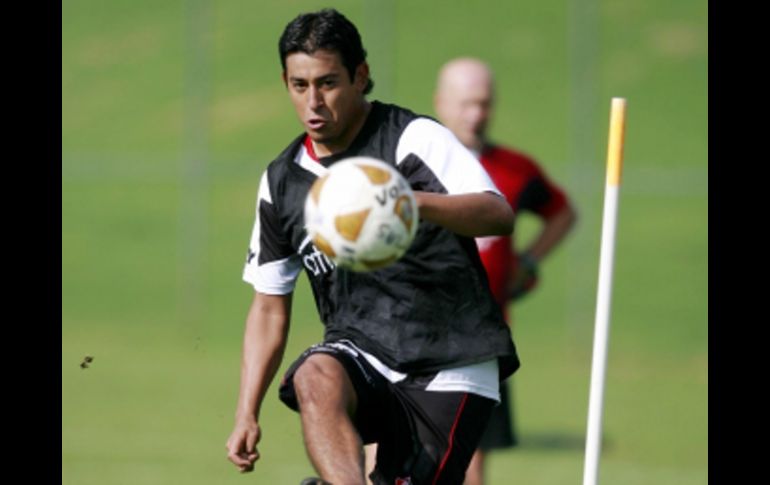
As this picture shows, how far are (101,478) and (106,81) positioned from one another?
573 inches

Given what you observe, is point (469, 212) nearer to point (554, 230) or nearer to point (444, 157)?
point (444, 157)

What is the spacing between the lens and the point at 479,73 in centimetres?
815

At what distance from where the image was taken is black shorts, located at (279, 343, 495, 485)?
18.5 feet

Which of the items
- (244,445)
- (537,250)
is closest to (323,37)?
(244,445)

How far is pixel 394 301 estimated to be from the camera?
5.68m

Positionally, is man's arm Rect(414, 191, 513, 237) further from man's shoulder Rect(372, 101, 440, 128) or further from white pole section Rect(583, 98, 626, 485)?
man's shoulder Rect(372, 101, 440, 128)

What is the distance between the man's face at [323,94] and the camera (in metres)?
5.58

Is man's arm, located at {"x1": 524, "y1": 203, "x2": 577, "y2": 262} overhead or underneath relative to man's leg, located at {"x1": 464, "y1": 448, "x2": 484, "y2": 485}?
overhead

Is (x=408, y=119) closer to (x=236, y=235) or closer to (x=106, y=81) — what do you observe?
(x=236, y=235)

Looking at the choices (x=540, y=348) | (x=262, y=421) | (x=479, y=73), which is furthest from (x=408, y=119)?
(x=540, y=348)

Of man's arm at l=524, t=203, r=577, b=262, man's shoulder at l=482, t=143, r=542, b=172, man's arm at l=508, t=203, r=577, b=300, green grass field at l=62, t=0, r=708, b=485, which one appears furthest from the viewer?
green grass field at l=62, t=0, r=708, b=485

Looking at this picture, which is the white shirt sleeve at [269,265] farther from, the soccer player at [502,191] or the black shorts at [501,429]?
the black shorts at [501,429]

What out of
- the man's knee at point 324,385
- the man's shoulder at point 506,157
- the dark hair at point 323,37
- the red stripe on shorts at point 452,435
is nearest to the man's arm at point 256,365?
the man's knee at point 324,385

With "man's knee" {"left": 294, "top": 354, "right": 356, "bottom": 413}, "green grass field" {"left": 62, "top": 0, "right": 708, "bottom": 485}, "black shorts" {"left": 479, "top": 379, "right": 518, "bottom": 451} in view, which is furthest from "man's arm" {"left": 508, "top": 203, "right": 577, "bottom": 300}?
"man's knee" {"left": 294, "top": 354, "right": 356, "bottom": 413}
